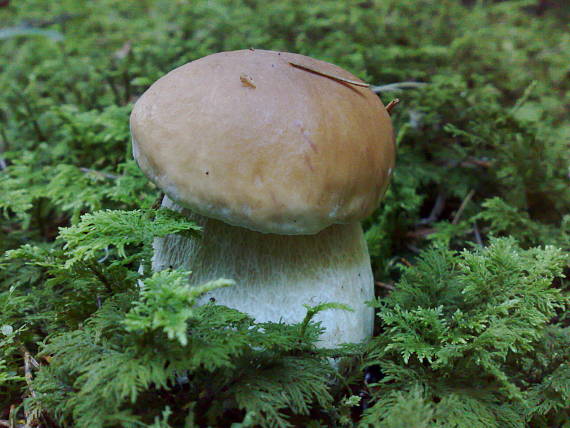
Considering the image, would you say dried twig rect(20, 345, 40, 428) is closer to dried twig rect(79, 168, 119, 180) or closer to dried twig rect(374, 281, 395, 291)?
dried twig rect(79, 168, 119, 180)

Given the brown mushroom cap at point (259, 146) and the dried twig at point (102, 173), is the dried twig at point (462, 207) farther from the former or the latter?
the dried twig at point (102, 173)

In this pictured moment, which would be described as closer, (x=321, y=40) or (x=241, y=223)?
(x=241, y=223)

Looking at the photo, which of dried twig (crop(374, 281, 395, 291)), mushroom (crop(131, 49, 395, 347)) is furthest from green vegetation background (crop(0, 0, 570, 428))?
mushroom (crop(131, 49, 395, 347))

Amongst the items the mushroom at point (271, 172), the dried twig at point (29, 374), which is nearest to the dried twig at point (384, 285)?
the mushroom at point (271, 172)

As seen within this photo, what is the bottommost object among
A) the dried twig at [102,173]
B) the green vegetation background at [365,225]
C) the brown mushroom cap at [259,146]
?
the dried twig at [102,173]

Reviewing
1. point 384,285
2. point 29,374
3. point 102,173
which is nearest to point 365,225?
point 384,285

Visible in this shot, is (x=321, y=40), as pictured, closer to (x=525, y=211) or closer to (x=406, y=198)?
(x=406, y=198)

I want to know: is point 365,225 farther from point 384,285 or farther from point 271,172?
point 271,172

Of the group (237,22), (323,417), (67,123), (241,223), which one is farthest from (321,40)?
(323,417)
